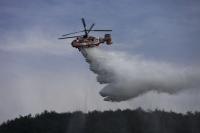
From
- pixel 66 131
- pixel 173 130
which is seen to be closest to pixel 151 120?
pixel 173 130

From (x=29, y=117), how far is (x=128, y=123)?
4062 cm

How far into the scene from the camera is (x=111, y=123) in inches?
6924

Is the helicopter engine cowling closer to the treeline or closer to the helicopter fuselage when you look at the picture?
the helicopter fuselage

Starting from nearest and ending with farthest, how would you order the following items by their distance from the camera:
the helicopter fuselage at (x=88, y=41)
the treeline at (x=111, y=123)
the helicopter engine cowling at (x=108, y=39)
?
the helicopter fuselage at (x=88, y=41) → the helicopter engine cowling at (x=108, y=39) → the treeline at (x=111, y=123)

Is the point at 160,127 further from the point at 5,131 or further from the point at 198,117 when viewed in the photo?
the point at 5,131

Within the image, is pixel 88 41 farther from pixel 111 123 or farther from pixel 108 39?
pixel 111 123

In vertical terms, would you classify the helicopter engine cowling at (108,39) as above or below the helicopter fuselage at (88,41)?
above

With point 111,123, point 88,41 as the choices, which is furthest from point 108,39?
point 111,123

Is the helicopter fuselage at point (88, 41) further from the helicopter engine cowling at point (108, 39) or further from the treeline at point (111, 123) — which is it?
the treeline at point (111, 123)

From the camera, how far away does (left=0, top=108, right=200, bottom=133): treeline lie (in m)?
156

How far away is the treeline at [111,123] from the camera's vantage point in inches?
6142

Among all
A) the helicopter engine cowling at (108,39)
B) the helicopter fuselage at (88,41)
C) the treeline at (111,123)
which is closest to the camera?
the helicopter fuselage at (88,41)

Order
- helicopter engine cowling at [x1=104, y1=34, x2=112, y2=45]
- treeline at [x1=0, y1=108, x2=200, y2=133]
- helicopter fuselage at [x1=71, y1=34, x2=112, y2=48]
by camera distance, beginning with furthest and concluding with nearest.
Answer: treeline at [x1=0, y1=108, x2=200, y2=133] < helicopter engine cowling at [x1=104, y1=34, x2=112, y2=45] < helicopter fuselage at [x1=71, y1=34, x2=112, y2=48]

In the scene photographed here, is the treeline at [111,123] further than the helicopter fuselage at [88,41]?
Yes
